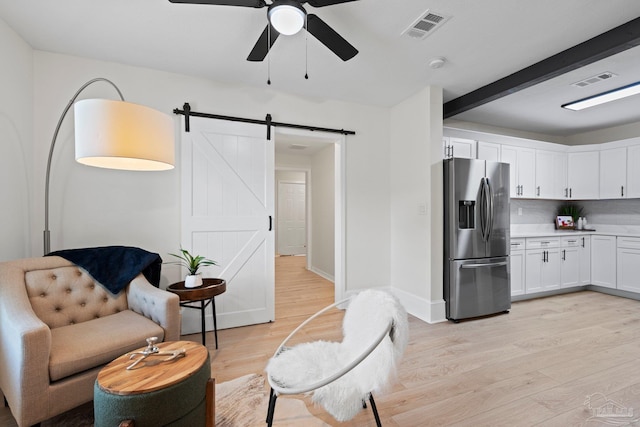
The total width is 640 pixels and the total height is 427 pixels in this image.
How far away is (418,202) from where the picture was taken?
3535 mm

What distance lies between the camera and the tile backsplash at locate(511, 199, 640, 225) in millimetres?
4613

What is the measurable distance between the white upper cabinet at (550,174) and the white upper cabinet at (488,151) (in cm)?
99

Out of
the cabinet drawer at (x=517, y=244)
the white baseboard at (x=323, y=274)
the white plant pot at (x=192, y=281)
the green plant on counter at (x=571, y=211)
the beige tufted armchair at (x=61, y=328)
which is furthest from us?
the white baseboard at (x=323, y=274)

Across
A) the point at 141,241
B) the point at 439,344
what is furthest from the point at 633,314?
the point at 141,241

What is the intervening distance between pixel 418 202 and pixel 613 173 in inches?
141

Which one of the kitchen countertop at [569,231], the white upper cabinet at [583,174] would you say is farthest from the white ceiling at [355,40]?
the kitchen countertop at [569,231]

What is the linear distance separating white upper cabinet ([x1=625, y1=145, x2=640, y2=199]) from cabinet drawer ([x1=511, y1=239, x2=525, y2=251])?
1971mm

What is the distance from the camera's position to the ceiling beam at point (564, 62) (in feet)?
7.26

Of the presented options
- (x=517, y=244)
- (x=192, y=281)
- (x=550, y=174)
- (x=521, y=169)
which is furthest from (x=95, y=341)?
(x=550, y=174)

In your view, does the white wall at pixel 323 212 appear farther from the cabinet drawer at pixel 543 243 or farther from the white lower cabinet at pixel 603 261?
the white lower cabinet at pixel 603 261

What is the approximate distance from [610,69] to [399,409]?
3.82 m

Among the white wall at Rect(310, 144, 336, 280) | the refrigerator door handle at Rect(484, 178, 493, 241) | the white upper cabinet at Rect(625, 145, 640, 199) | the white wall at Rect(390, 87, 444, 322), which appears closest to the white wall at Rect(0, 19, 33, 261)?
the white wall at Rect(390, 87, 444, 322)

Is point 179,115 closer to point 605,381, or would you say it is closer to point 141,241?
point 141,241

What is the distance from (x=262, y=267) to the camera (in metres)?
3.34
